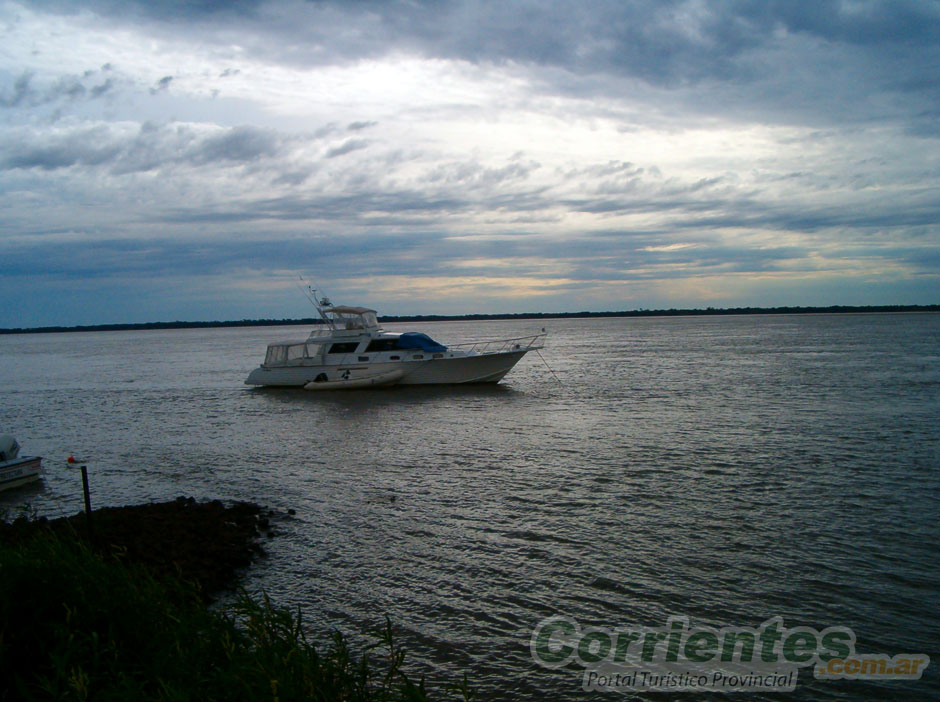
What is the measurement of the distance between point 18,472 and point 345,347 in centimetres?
2164

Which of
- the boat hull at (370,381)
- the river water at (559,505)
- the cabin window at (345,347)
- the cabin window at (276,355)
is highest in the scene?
the cabin window at (345,347)

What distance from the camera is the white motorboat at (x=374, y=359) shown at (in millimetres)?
36844

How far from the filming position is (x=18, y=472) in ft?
55.8

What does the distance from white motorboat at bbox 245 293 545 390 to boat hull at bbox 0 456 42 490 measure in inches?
793

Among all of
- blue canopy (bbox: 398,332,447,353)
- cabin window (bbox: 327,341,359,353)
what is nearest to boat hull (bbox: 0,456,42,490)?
cabin window (bbox: 327,341,359,353)

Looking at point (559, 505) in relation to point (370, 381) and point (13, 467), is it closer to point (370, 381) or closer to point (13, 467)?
point (13, 467)

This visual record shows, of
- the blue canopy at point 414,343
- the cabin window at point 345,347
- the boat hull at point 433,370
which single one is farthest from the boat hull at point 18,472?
the blue canopy at point 414,343

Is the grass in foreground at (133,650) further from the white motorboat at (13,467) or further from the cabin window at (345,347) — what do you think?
the cabin window at (345,347)

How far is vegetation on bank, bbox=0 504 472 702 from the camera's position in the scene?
5273 millimetres

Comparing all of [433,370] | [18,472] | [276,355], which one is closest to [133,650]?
[18,472]

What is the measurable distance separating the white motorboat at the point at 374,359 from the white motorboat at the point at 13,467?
20.0 m

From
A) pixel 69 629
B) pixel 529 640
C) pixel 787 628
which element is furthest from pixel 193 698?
pixel 787 628

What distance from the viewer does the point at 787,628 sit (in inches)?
338

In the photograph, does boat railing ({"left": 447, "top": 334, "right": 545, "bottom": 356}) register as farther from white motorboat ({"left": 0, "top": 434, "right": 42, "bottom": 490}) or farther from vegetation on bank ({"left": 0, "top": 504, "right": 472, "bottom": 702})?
vegetation on bank ({"left": 0, "top": 504, "right": 472, "bottom": 702})
